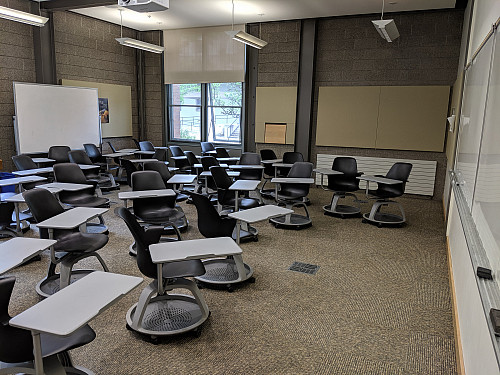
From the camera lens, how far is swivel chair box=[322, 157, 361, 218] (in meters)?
6.70

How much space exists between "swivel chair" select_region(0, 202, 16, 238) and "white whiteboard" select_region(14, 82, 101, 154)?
3108 millimetres

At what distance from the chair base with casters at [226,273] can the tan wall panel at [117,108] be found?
676 cm

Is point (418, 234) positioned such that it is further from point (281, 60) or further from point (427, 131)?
point (281, 60)

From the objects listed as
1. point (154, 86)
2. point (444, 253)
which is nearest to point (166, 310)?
point (444, 253)

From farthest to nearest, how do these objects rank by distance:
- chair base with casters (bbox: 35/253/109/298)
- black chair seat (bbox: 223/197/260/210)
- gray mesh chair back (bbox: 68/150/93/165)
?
gray mesh chair back (bbox: 68/150/93/165)
black chair seat (bbox: 223/197/260/210)
chair base with casters (bbox: 35/253/109/298)

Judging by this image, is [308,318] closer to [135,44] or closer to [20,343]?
[20,343]

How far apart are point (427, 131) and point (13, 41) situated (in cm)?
856

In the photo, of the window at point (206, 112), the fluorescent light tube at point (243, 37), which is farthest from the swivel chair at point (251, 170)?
the window at point (206, 112)

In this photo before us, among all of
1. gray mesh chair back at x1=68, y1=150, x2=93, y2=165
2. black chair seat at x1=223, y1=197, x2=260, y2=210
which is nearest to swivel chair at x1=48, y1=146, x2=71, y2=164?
gray mesh chair back at x1=68, y1=150, x2=93, y2=165

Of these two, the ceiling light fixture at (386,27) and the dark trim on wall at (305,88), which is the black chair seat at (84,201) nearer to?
the ceiling light fixture at (386,27)

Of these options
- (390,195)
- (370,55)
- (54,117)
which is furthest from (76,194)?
(370,55)

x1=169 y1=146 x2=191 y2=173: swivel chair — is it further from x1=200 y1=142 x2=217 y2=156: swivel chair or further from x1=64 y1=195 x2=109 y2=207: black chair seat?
x1=64 y1=195 x2=109 y2=207: black chair seat

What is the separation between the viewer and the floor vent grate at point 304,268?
4262mm

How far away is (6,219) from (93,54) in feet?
18.9
